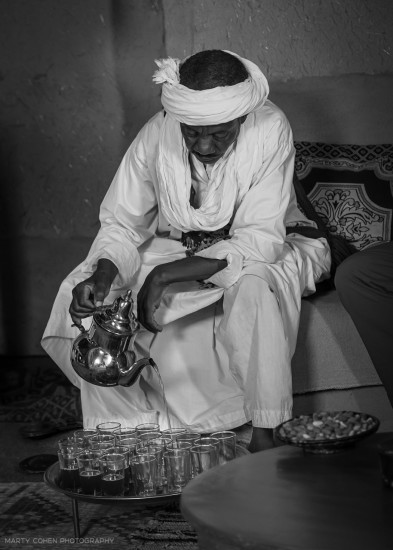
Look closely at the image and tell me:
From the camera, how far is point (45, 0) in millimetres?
5102

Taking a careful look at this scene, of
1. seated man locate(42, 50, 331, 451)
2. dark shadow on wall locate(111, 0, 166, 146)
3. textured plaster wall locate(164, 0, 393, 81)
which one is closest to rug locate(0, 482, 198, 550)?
seated man locate(42, 50, 331, 451)

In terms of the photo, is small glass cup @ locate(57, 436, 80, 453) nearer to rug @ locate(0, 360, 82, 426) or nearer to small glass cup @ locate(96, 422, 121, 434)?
small glass cup @ locate(96, 422, 121, 434)

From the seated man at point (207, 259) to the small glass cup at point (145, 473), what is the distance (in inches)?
23.0

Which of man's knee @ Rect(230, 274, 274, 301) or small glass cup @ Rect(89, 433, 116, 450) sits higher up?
man's knee @ Rect(230, 274, 274, 301)

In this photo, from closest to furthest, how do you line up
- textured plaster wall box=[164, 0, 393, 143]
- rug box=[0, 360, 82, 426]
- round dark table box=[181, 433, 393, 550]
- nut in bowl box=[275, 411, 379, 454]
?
round dark table box=[181, 433, 393, 550] < nut in bowl box=[275, 411, 379, 454] < rug box=[0, 360, 82, 426] < textured plaster wall box=[164, 0, 393, 143]

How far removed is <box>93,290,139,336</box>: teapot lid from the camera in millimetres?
2939

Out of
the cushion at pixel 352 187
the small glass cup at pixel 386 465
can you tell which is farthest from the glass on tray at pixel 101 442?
the cushion at pixel 352 187

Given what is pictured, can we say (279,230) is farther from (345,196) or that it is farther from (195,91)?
(345,196)

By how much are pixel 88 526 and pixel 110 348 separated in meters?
0.56

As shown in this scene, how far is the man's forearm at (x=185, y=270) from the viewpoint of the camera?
3.28 meters

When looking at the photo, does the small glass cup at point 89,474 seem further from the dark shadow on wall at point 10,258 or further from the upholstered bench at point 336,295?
the dark shadow on wall at point 10,258

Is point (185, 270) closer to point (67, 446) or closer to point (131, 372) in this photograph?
point (131, 372)

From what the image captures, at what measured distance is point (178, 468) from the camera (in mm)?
2637

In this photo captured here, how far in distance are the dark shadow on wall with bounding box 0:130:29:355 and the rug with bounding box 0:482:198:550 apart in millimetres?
2166
